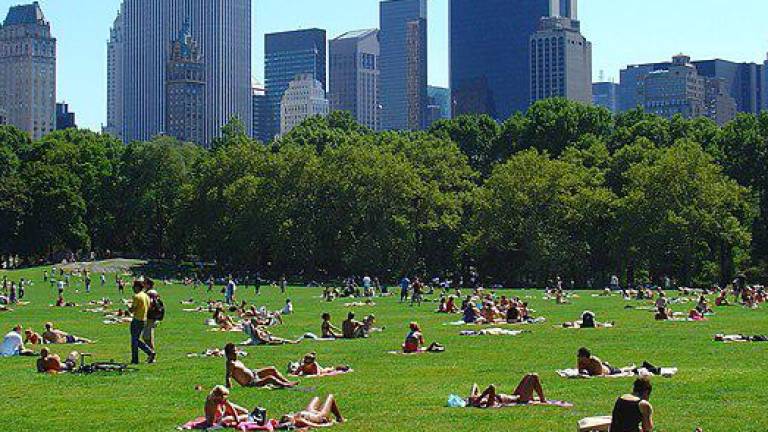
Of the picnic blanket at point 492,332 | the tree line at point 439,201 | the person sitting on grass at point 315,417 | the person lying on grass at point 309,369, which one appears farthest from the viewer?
the tree line at point 439,201

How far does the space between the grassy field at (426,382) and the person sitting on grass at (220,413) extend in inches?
22.9

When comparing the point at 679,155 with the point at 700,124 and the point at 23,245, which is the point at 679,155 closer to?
the point at 700,124

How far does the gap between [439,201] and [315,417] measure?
71.1 meters

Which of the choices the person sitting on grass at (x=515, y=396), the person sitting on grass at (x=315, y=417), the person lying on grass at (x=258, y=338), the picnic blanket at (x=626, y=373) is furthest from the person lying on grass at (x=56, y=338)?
the person sitting on grass at (x=515, y=396)

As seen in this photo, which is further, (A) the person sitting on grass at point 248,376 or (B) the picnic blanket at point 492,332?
(B) the picnic blanket at point 492,332

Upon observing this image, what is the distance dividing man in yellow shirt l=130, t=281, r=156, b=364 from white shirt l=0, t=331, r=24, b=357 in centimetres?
510

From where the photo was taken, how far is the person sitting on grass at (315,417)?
18.1 meters

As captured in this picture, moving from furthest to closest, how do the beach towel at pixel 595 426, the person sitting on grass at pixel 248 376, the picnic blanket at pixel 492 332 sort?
the picnic blanket at pixel 492 332 < the person sitting on grass at pixel 248 376 < the beach towel at pixel 595 426

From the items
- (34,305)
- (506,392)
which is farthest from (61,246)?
(506,392)

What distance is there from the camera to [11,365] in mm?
27328

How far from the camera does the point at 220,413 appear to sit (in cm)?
1847

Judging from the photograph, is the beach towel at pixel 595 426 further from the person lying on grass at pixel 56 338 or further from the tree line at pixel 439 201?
the tree line at pixel 439 201

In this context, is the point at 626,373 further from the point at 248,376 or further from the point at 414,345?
the point at 248,376

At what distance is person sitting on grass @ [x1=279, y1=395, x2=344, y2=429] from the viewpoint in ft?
59.4
